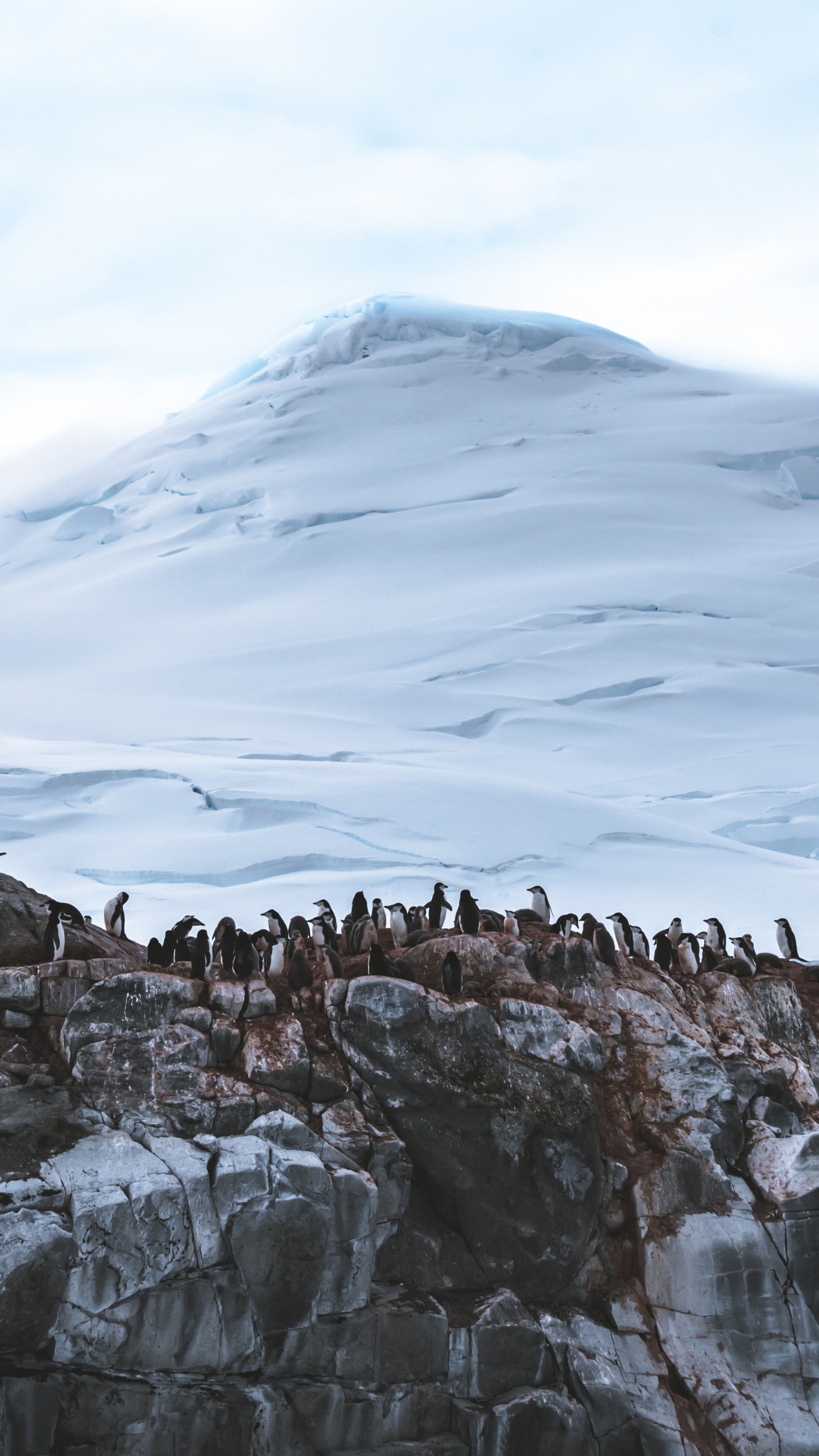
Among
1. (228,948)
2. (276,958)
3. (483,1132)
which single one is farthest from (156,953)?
(483,1132)

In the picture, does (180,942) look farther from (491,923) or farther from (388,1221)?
(491,923)

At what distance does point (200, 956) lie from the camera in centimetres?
1506

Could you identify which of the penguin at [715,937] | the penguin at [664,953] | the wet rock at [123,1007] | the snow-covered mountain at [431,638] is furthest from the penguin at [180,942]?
the snow-covered mountain at [431,638]

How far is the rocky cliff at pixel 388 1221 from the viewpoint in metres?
12.1

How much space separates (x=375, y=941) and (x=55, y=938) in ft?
15.0

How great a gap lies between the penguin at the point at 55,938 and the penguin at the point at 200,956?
1.58m

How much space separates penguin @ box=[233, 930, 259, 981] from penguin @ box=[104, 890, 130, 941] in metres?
3.28

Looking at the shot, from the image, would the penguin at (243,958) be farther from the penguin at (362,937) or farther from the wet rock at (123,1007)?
the penguin at (362,937)

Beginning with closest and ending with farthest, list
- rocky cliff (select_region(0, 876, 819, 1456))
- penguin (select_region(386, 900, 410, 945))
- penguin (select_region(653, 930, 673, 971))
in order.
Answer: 1. rocky cliff (select_region(0, 876, 819, 1456))
2. penguin (select_region(386, 900, 410, 945))
3. penguin (select_region(653, 930, 673, 971))

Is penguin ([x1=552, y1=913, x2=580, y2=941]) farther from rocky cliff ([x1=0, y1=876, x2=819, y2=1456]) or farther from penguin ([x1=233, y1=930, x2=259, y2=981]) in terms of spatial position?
penguin ([x1=233, y1=930, x2=259, y2=981])

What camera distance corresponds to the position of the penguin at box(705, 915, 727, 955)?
2033cm

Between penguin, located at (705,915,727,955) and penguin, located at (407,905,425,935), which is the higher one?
penguin, located at (407,905,425,935)

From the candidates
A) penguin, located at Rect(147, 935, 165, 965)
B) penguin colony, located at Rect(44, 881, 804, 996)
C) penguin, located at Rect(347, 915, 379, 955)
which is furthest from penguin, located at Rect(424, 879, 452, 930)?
penguin, located at Rect(147, 935, 165, 965)

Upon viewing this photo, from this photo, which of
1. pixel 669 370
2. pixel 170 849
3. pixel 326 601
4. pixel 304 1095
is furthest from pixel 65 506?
pixel 304 1095
